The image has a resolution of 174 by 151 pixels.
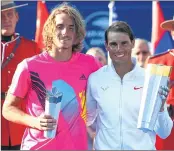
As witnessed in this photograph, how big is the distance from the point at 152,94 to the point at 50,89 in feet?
2.27

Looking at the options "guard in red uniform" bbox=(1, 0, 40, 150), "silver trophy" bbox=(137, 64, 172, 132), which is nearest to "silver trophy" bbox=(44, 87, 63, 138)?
"silver trophy" bbox=(137, 64, 172, 132)

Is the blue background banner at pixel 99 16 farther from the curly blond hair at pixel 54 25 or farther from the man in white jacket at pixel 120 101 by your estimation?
the man in white jacket at pixel 120 101

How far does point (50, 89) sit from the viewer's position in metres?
4.15

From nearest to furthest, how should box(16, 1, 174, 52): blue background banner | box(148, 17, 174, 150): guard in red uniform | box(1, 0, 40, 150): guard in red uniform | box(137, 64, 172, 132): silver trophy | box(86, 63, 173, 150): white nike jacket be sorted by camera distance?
1. box(137, 64, 172, 132): silver trophy
2. box(86, 63, 173, 150): white nike jacket
3. box(148, 17, 174, 150): guard in red uniform
4. box(1, 0, 40, 150): guard in red uniform
5. box(16, 1, 174, 52): blue background banner

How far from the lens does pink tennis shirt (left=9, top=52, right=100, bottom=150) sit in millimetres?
4180

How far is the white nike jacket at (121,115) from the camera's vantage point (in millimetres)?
4086

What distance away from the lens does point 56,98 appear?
387 centimetres

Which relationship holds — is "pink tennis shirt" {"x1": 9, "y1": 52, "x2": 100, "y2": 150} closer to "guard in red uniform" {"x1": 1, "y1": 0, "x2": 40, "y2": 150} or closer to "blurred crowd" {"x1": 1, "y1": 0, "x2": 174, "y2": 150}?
"blurred crowd" {"x1": 1, "y1": 0, "x2": 174, "y2": 150}

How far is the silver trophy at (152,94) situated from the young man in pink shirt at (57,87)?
53 centimetres

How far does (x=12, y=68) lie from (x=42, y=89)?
167 cm

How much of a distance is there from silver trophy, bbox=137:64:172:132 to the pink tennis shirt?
0.52 m

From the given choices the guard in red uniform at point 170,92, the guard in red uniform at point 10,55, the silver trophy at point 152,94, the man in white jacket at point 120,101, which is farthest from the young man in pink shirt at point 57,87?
the guard in red uniform at point 10,55

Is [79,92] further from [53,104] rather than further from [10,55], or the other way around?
[10,55]

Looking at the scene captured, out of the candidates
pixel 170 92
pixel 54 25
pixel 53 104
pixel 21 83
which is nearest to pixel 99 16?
pixel 170 92
